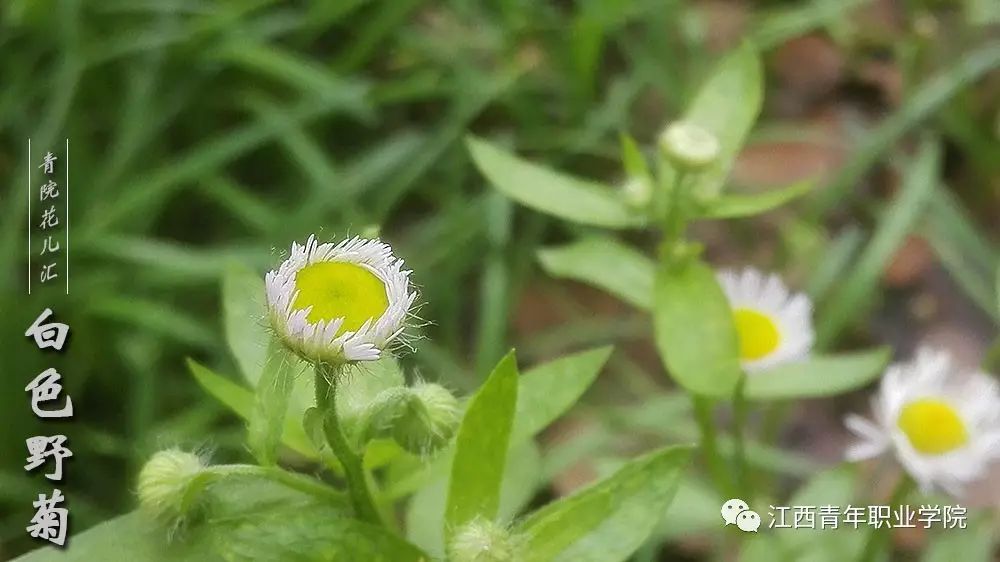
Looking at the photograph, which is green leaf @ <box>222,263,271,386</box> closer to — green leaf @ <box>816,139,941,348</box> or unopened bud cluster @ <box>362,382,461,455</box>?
unopened bud cluster @ <box>362,382,461,455</box>

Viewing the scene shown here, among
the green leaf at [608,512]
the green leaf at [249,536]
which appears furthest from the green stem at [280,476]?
the green leaf at [608,512]

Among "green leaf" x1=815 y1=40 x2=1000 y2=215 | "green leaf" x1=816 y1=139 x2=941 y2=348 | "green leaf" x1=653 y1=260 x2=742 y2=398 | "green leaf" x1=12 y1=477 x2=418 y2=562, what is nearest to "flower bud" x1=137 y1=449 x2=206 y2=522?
"green leaf" x1=12 y1=477 x2=418 y2=562

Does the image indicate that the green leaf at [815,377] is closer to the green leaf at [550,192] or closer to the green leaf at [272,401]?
the green leaf at [550,192]

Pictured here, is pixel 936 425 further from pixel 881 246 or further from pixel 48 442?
pixel 48 442

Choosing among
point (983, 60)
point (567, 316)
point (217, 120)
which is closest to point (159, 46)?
point (217, 120)

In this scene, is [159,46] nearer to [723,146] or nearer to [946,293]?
[723,146]
